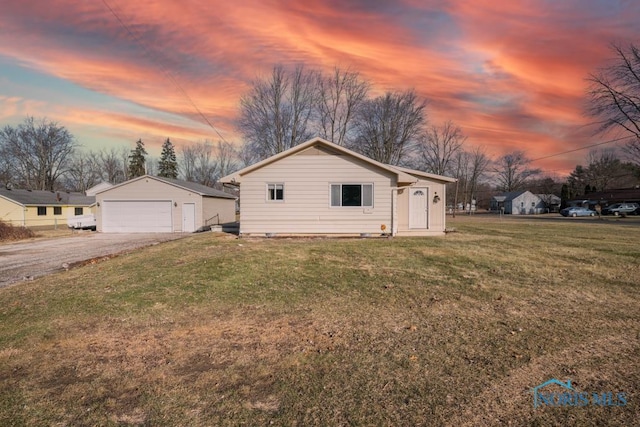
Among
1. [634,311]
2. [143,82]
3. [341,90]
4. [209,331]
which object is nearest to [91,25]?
[143,82]

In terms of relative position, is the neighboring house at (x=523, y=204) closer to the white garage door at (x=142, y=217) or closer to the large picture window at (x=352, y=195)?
the large picture window at (x=352, y=195)

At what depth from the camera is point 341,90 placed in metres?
36.9

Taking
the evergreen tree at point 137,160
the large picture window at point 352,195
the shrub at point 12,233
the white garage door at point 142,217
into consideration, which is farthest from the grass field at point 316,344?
the evergreen tree at point 137,160

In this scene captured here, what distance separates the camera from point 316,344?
13.8 ft

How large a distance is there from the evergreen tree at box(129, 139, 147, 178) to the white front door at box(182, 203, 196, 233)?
135ft

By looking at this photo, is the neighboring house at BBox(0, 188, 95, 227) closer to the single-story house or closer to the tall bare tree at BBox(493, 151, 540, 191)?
the single-story house

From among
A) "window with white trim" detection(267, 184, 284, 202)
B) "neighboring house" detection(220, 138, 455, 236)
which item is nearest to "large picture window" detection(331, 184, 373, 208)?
"neighboring house" detection(220, 138, 455, 236)

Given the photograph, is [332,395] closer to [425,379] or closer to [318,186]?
[425,379]

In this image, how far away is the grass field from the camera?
287 centimetres

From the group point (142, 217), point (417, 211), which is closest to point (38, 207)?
point (142, 217)

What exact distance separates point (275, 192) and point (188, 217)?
11.5m

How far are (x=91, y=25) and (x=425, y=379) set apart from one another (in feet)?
51.5

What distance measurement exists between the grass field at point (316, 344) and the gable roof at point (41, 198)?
3360 cm

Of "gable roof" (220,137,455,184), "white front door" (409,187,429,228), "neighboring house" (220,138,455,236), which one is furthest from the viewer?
"white front door" (409,187,429,228)
